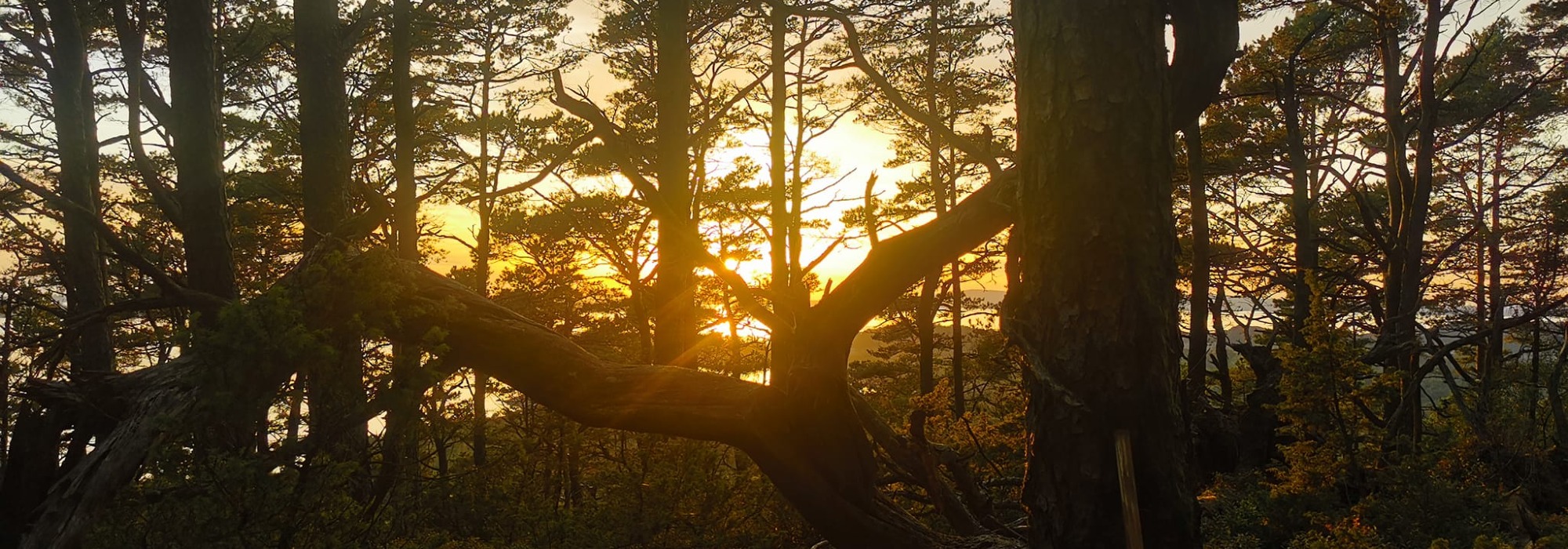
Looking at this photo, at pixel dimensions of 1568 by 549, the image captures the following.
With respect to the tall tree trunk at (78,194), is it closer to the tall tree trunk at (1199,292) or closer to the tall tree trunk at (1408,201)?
the tall tree trunk at (1199,292)

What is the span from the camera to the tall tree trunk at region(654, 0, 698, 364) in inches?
337

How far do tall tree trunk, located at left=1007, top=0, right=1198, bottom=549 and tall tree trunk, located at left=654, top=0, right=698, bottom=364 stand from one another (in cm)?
615

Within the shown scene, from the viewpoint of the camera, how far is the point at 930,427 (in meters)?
8.10

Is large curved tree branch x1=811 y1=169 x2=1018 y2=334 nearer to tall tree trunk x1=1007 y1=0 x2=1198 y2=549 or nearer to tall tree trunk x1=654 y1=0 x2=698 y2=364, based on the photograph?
tall tree trunk x1=1007 y1=0 x2=1198 y2=549

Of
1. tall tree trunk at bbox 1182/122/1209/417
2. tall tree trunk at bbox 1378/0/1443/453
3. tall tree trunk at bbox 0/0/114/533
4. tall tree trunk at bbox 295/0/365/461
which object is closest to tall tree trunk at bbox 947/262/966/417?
tall tree trunk at bbox 1182/122/1209/417

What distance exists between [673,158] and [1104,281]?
7058 mm

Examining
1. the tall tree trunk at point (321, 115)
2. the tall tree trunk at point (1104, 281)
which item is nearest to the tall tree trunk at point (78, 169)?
the tall tree trunk at point (321, 115)

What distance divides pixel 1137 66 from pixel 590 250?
19810 millimetres

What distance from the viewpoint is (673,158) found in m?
8.85

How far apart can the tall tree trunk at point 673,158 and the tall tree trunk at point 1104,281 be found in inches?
242

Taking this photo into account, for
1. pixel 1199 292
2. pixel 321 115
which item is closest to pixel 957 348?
pixel 1199 292

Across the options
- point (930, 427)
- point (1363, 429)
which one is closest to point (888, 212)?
point (930, 427)

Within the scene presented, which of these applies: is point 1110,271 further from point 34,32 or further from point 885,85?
point 34,32

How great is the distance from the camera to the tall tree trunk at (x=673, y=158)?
855 cm
